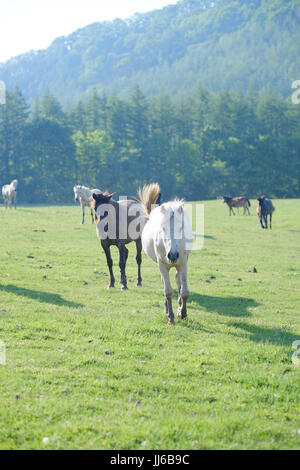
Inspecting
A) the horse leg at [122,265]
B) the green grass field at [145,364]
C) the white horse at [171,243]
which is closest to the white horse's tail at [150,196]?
the horse leg at [122,265]

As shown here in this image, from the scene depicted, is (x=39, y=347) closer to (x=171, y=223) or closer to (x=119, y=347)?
(x=119, y=347)

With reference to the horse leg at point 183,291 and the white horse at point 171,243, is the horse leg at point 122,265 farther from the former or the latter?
the horse leg at point 183,291

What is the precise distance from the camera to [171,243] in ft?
27.2

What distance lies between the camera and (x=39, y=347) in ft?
24.8

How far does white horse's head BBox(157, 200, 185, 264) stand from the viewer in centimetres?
825

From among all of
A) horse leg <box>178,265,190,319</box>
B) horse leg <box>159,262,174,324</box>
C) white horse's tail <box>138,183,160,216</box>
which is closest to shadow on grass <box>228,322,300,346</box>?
horse leg <box>178,265,190,319</box>

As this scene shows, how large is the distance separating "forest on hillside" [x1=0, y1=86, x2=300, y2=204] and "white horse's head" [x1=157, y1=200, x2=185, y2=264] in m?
66.9

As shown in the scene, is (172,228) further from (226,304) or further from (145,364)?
(226,304)

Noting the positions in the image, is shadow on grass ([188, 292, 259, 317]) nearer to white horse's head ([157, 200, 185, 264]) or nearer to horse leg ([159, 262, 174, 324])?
horse leg ([159, 262, 174, 324])

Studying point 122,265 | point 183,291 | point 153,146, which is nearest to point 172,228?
point 183,291

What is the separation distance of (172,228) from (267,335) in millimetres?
2782

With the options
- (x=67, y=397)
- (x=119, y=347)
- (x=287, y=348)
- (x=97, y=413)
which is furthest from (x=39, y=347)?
(x=287, y=348)

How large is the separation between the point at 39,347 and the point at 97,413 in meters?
2.56

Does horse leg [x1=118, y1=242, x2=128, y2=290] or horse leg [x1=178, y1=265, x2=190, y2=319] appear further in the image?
horse leg [x1=118, y1=242, x2=128, y2=290]
